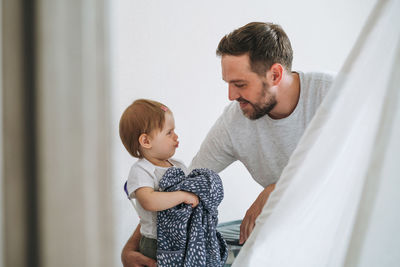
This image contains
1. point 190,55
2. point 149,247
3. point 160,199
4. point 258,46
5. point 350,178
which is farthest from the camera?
point 190,55

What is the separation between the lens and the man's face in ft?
4.72

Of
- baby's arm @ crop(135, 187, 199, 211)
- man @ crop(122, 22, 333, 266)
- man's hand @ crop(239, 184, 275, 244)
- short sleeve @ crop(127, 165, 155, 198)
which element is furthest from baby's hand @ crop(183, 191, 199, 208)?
man @ crop(122, 22, 333, 266)

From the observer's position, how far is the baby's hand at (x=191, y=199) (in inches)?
44.9

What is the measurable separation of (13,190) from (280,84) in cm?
117

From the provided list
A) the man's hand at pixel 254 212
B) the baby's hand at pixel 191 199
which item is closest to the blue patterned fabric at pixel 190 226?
the baby's hand at pixel 191 199

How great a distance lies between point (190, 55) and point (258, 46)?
2.50 ft

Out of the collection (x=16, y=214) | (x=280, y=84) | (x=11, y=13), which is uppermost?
(x=11, y=13)

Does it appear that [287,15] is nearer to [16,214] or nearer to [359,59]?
[359,59]

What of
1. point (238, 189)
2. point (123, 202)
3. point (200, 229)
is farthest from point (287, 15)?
point (200, 229)

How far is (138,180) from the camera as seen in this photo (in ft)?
3.77

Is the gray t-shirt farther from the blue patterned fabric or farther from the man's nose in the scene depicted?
the blue patterned fabric

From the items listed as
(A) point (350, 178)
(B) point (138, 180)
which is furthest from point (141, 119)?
(A) point (350, 178)

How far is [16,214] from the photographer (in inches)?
20.3

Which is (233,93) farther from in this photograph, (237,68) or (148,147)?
(148,147)
